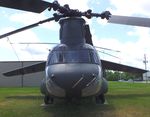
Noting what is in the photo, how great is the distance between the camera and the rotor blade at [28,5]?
409 inches

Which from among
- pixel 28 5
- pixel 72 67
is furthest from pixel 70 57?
pixel 28 5

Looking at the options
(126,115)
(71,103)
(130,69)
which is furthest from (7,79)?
(126,115)

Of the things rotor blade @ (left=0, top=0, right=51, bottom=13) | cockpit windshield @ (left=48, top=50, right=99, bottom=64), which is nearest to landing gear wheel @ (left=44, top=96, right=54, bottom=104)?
cockpit windshield @ (left=48, top=50, right=99, bottom=64)

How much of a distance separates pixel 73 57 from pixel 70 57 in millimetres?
115

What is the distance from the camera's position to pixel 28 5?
11.0 m

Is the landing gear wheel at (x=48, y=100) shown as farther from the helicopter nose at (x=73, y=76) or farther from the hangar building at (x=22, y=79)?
the hangar building at (x=22, y=79)

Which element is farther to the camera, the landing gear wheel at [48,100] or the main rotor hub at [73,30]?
the landing gear wheel at [48,100]

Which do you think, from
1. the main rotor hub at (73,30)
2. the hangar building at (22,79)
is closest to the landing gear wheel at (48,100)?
the main rotor hub at (73,30)

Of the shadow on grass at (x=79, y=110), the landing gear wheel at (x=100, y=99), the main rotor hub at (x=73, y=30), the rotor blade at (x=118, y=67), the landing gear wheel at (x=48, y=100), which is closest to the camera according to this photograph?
the shadow on grass at (x=79, y=110)

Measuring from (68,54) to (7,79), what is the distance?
43.7 meters

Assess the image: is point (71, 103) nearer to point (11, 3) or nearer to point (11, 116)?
point (11, 116)

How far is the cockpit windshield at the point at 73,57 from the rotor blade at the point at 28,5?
2.56 meters

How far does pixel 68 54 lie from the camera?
14.0 m

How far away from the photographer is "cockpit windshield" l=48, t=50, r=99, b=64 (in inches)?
538
